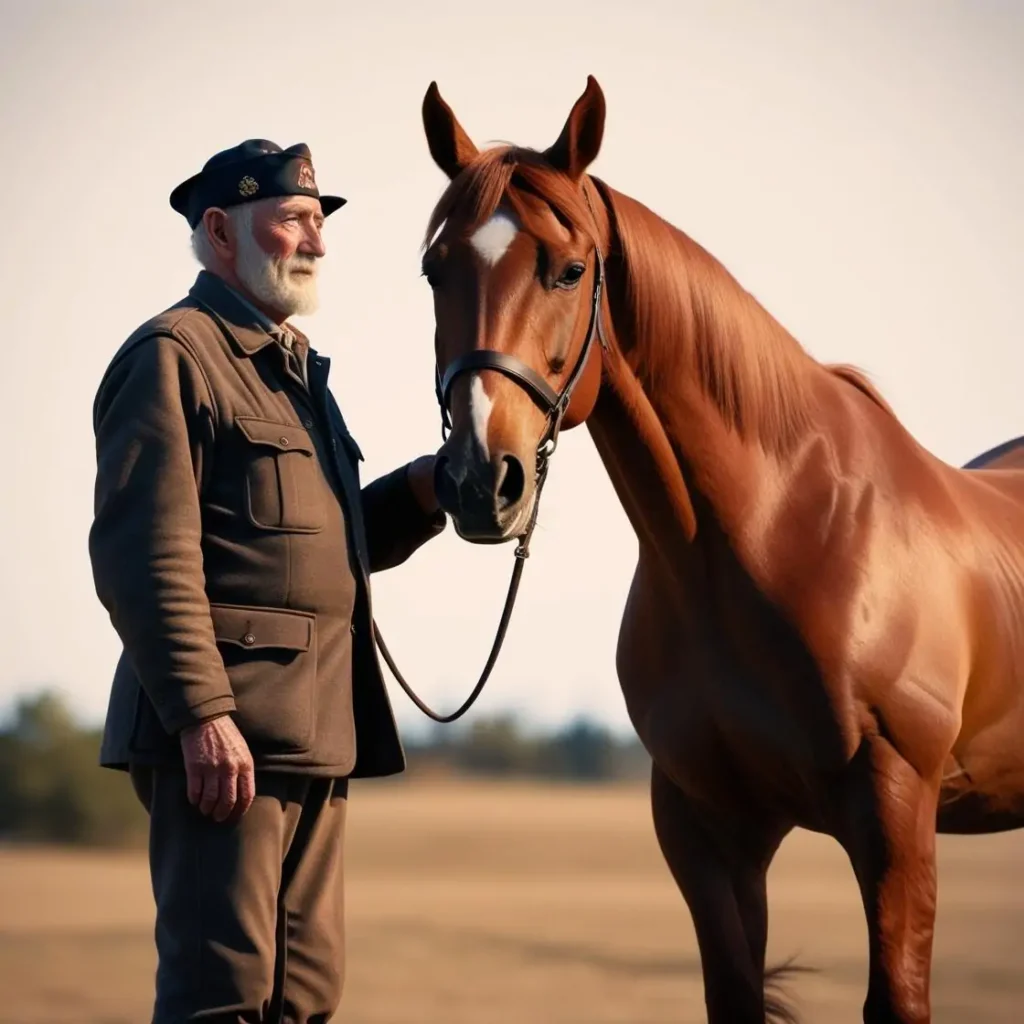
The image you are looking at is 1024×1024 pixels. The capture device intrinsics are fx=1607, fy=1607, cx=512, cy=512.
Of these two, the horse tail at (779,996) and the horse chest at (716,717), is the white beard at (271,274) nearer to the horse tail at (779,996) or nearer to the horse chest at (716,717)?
the horse chest at (716,717)

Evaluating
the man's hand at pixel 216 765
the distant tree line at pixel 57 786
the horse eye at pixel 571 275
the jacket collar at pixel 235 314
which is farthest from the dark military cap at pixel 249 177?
the distant tree line at pixel 57 786

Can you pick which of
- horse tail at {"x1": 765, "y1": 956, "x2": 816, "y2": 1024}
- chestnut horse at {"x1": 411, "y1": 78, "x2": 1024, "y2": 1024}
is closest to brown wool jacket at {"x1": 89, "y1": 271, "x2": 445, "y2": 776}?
chestnut horse at {"x1": 411, "y1": 78, "x2": 1024, "y2": 1024}

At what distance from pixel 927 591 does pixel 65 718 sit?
48.8 ft

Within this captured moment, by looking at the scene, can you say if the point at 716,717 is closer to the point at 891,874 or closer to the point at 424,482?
the point at 891,874

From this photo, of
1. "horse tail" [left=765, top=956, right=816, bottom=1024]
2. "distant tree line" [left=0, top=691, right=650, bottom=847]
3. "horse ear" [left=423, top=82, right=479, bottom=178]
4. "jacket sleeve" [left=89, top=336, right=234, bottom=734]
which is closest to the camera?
"jacket sleeve" [left=89, top=336, right=234, bottom=734]

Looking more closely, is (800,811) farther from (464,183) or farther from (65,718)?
(65,718)

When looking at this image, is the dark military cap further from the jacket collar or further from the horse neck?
the horse neck

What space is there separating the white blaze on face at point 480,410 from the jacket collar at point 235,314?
0.53m

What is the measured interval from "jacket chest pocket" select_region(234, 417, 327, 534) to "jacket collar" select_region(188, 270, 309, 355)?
0.68 ft

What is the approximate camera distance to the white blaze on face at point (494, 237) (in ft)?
10.8

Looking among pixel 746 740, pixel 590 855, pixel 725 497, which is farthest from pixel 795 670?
pixel 590 855

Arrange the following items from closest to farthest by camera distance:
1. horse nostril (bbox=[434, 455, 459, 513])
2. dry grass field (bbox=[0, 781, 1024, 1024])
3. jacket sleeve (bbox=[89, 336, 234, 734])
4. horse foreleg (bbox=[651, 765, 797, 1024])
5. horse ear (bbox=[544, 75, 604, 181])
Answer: jacket sleeve (bbox=[89, 336, 234, 734]) < horse nostril (bbox=[434, 455, 459, 513]) < horse ear (bbox=[544, 75, 604, 181]) < horse foreleg (bbox=[651, 765, 797, 1024]) < dry grass field (bbox=[0, 781, 1024, 1024])

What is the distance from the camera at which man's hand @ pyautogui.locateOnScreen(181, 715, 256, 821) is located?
302 centimetres

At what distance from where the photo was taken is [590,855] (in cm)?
1764
